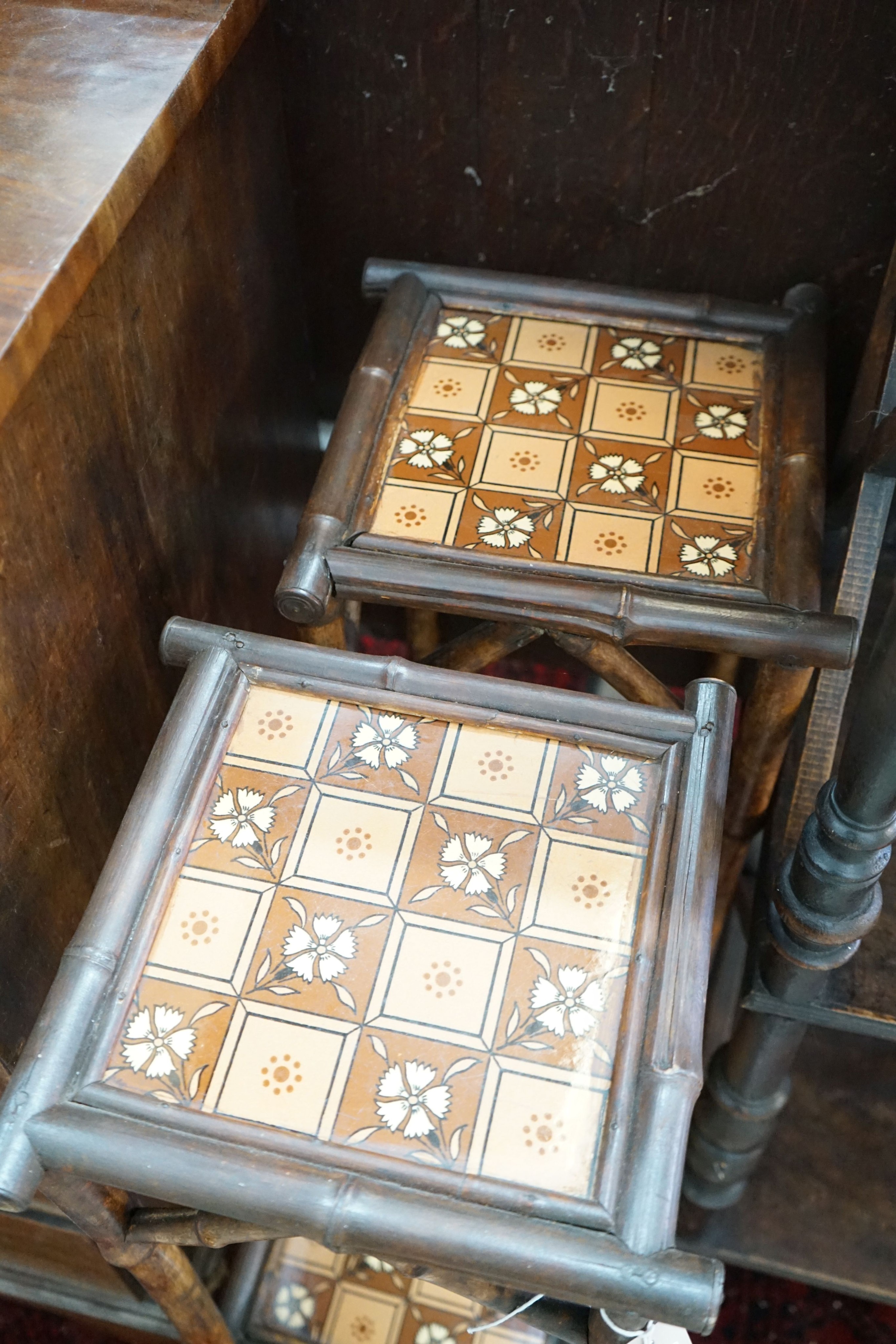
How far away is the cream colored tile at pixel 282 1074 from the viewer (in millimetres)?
964

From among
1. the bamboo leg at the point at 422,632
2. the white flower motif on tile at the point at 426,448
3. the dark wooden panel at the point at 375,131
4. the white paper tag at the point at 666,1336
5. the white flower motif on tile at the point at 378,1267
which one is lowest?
the white paper tag at the point at 666,1336

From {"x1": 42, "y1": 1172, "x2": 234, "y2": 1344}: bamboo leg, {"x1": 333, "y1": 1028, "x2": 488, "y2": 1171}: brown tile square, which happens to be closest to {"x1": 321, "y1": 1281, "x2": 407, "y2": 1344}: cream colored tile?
{"x1": 42, "y1": 1172, "x2": 234, "y2": 1344}: bamboo leg

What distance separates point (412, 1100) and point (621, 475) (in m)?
0.70

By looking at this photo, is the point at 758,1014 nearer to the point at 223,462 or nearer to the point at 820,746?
the point at 820,746

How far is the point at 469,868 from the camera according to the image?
1086mm

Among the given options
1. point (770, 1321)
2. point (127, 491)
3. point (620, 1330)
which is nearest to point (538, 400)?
point (127, 491)

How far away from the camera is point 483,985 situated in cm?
103

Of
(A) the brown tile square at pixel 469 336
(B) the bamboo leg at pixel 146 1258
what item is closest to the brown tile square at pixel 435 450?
(A) the brown tile square at pixel 469 336

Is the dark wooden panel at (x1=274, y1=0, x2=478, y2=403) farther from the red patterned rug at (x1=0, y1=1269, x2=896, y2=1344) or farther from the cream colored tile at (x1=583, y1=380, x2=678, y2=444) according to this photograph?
the red patterned rug at (x1=0, y1=1269, x2=896, y2=1344)

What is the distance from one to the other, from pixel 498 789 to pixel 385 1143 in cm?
33

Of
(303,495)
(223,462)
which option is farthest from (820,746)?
(303,495)

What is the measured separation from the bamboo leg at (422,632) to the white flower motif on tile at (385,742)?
1.95ft

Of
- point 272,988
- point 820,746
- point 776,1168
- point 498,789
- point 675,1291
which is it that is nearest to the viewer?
point 675,1291

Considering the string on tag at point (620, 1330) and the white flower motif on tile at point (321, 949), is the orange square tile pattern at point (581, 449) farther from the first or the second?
the string on tag at point (620, 1330)
